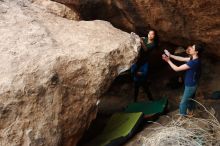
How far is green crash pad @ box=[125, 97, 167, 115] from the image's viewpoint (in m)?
5.86

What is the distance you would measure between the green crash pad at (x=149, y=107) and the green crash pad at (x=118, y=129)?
339mm

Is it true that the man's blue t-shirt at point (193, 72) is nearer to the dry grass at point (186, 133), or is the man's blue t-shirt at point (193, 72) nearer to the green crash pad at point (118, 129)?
the dry grass at point (186, 133)

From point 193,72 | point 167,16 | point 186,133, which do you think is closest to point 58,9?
point 167,16

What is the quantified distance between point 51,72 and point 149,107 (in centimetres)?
215

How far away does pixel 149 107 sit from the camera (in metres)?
6.11

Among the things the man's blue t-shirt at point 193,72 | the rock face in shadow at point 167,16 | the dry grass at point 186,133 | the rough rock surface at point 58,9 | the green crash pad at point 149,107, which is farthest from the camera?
the rough rock surface at point 58,9

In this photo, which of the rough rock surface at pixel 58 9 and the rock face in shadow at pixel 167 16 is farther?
the rough rock surface at pixel 58 9

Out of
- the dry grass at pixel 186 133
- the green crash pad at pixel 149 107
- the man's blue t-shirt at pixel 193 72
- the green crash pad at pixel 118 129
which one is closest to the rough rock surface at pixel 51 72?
the green crash pad at pixel 118 129

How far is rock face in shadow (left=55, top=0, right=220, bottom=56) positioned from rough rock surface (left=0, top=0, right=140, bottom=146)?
0.91 meters

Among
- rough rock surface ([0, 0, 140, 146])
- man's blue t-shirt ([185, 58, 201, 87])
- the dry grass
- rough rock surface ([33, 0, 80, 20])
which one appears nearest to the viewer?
rough rock surface ([0, 0, 140, 146])

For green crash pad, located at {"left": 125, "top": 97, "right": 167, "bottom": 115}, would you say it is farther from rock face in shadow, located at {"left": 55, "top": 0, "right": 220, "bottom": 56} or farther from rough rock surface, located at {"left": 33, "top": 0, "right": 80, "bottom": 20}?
rough rock surface, located at {"left": 33, "top": 0, "right": 80, "bottom": 20}

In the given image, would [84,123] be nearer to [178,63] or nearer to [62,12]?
[62,12]

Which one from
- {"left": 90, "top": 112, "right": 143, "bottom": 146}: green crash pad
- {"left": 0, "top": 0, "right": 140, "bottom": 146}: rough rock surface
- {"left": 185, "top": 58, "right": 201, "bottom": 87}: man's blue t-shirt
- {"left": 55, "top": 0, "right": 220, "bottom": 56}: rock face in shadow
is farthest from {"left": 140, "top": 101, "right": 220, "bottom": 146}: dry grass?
{"left": 55, "top": 0, "right": 220, "bottom": 56}: rock face in shadow

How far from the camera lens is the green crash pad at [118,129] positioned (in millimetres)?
5047
